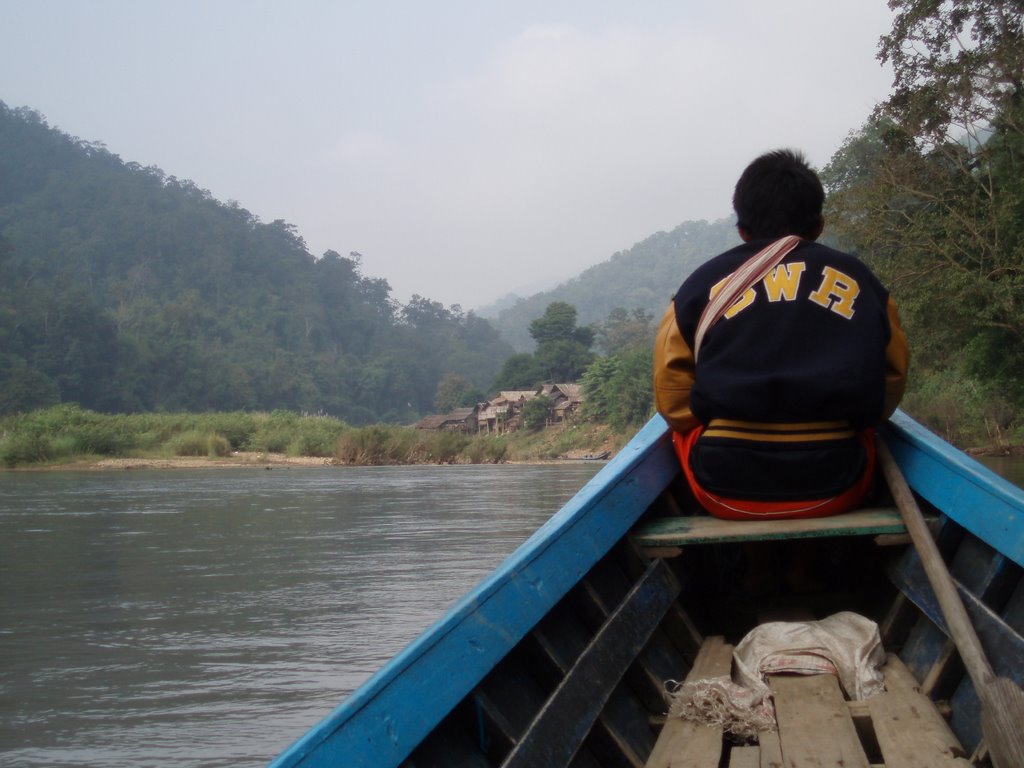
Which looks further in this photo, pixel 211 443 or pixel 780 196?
pixel 211 443

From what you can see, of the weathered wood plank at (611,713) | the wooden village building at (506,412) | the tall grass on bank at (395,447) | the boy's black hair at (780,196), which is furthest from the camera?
the wooden village building at (506,412)

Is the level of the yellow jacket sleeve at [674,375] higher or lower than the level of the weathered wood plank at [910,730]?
higher

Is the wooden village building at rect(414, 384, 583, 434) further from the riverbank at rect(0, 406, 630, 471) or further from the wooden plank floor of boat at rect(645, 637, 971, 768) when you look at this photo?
the wooden plank floor of boat at rect(645, 637, 971, 768)

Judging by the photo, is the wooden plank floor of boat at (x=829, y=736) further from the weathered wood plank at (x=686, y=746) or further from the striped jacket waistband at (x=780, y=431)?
the striped jacket waistband at (x=780, y=431)

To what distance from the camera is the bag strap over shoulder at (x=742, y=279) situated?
2.44 metres

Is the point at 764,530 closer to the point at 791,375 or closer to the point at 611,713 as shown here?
the point at 791,375

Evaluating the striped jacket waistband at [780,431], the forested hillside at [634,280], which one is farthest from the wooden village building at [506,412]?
the forested hillside at [634,280]

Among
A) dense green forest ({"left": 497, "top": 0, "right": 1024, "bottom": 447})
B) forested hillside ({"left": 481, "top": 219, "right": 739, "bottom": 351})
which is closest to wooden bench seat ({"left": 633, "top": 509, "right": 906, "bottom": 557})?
dense green forest ({"left": 497, "top": 0, "right": 1024, "bottom": 447})

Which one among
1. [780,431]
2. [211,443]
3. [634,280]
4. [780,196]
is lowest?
[211,443]

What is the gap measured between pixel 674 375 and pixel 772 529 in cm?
42

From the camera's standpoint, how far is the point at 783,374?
233cm

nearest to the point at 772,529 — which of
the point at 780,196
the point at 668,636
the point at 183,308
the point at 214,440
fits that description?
the point at 668,636

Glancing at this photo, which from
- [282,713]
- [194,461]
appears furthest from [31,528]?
[194,461]

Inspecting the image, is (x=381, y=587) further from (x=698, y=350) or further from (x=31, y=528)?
(x=31, y=528)
